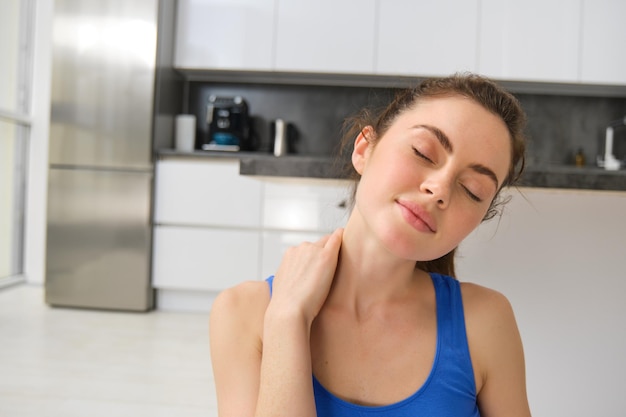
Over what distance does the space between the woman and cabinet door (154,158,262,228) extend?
8.36ft

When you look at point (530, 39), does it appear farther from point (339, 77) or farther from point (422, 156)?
point (422, 156)

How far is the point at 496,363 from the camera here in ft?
2.70

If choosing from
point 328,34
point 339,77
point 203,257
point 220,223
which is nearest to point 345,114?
point 339,77

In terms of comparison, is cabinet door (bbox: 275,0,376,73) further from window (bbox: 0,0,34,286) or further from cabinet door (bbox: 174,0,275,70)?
window (bbox: 0,0,34,286)

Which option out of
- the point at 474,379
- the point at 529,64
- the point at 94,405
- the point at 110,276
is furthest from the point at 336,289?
the point at 529,64

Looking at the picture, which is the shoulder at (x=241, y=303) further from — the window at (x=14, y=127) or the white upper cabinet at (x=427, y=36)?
the window at (x=14, y=127)

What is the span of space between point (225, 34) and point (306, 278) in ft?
10.2

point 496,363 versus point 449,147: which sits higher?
point 449,147

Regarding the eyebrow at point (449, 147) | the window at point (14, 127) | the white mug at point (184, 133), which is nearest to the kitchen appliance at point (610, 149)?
the white mug at point (184, 133)

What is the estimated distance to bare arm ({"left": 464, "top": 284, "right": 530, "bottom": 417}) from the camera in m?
0.82

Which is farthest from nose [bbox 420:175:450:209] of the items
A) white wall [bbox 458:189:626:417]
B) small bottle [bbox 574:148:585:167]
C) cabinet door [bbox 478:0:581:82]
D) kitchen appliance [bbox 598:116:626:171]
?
small bottle [bbox 574:148:585:167]

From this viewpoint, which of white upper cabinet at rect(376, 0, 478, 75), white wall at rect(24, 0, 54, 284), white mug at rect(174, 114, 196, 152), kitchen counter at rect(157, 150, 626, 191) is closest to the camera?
kitchen counter at rect(157, 150, 626, 191)

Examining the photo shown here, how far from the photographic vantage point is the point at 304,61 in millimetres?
3588

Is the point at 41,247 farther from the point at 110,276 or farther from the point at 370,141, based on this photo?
the point at 370,141
